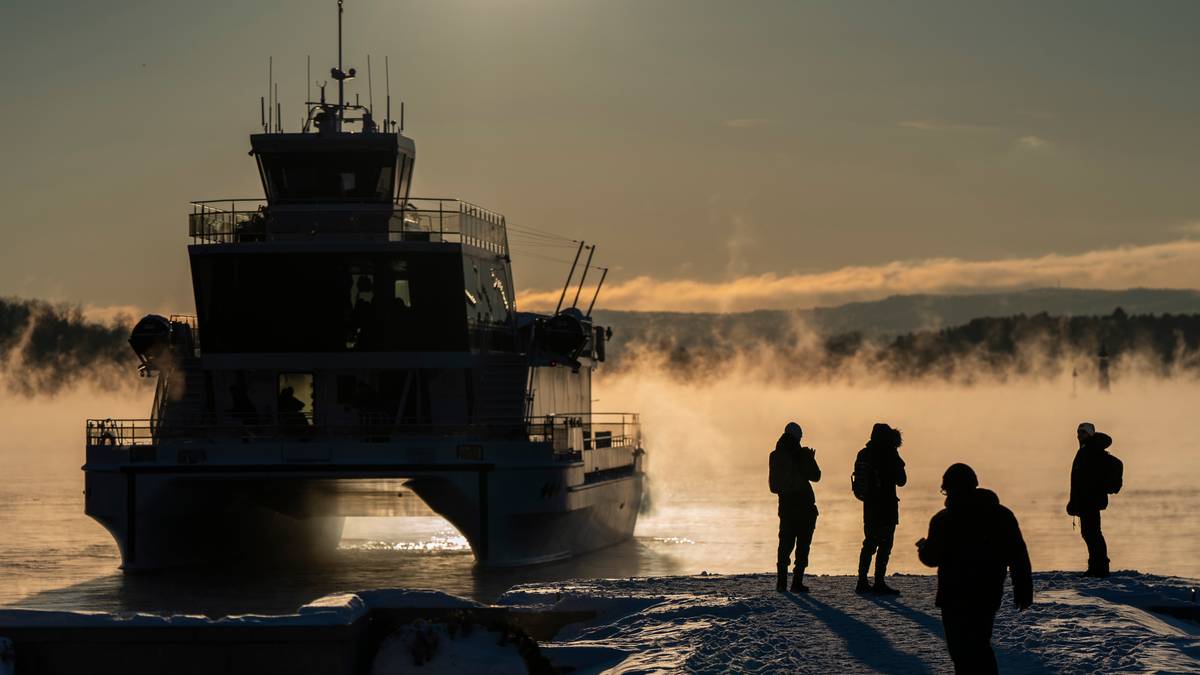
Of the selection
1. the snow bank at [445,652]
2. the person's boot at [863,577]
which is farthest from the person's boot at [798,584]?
the snow bank at [445,652]

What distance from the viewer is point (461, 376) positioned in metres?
37.0

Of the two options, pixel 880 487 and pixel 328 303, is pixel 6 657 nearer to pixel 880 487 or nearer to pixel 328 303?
pixel 880 487

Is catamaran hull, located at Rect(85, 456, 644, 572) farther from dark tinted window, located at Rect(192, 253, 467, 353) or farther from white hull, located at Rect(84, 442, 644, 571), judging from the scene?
dark tinted window, located at Rect(192, 253, 467, 353)

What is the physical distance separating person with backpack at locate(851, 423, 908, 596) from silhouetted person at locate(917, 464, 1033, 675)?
6.64 m

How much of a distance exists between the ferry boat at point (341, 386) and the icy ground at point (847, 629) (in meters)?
11.4

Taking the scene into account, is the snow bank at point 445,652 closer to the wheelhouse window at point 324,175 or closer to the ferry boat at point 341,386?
the ferry boat at point 341,386

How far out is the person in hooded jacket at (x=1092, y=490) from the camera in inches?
869

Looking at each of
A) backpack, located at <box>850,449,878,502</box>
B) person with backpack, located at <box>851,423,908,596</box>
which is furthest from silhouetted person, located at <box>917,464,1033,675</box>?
backpack, located at <box>850,449,878,502</box>

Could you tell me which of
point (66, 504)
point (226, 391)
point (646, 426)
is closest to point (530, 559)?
point (226, 391)

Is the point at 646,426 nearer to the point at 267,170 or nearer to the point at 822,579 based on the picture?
the point at 267,170

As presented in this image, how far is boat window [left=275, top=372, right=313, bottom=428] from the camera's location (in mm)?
36938

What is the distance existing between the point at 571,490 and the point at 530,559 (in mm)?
1668

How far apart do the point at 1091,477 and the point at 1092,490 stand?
15 centimetres

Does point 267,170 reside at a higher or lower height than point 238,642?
higher
